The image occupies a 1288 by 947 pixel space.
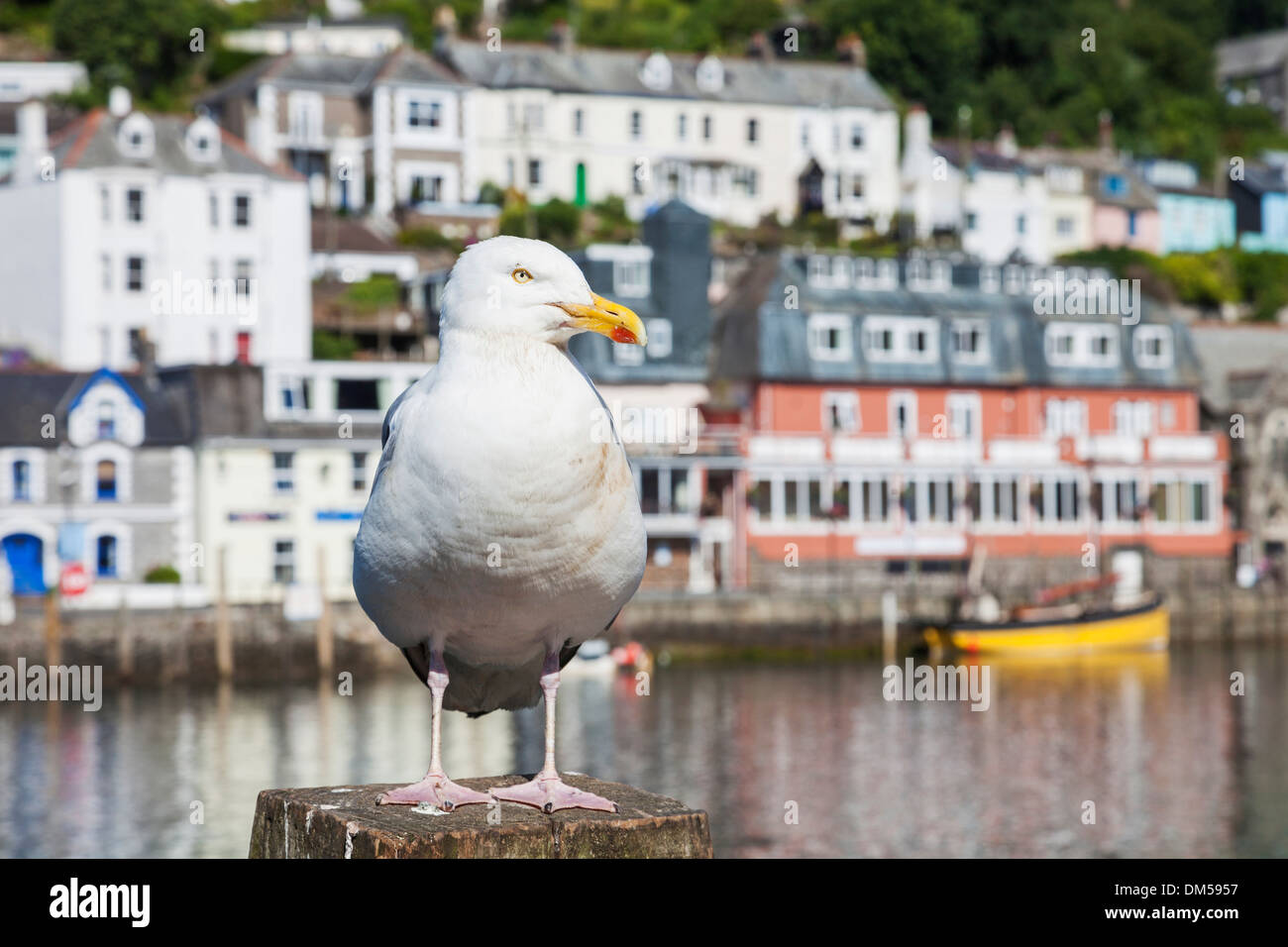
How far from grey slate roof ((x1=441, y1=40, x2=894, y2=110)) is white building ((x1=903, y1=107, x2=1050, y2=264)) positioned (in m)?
3.39

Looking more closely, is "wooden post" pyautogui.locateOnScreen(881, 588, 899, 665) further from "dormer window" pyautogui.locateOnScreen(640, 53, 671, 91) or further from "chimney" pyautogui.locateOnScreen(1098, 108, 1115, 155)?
"chimney" pyautogui.locateOnScreen(1098, 108, 1115, 155)

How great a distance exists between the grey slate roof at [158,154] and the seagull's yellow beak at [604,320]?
243 ft

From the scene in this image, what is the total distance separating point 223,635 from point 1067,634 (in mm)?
29480

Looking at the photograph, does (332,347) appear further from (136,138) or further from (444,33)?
(444,33)

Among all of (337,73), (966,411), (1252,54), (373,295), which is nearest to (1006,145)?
(337,73)

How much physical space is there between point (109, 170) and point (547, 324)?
74475 mm

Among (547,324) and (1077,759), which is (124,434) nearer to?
(1077,759)

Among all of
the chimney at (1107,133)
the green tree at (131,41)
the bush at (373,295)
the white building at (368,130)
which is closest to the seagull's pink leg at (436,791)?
the bush at (373,295)

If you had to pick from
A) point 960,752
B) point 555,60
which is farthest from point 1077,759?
point 555,60

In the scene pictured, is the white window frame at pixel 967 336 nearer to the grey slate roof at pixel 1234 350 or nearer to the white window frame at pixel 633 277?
the white window frame at pixel 633 277

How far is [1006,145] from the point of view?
377 ft

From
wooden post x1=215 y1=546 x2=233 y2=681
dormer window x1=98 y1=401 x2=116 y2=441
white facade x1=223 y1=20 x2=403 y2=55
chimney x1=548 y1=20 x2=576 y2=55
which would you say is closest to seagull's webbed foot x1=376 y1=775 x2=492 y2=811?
wooden post x1=215 y1=546 x2=233 y2=681

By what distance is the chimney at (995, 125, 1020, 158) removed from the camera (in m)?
114

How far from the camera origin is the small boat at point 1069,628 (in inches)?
2800
